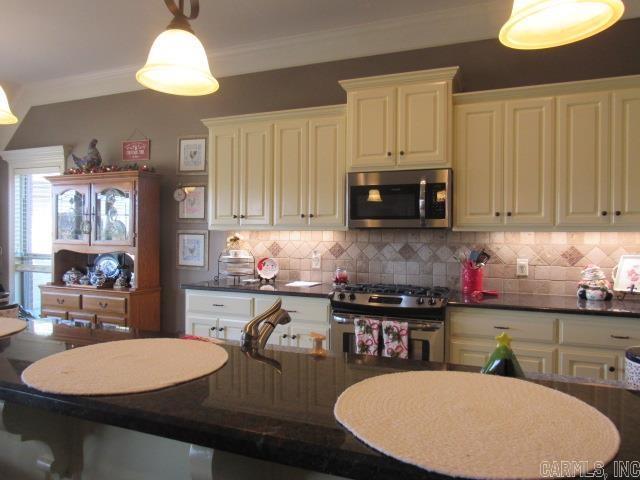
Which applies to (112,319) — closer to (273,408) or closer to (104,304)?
(104,304)

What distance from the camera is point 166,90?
1.71 metres

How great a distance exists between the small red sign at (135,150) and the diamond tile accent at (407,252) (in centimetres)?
266

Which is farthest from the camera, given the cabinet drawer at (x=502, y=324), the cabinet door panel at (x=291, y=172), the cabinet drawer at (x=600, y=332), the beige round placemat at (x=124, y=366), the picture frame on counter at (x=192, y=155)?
the picture frame on counter at (x=192, y=155)

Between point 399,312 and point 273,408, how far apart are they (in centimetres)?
201

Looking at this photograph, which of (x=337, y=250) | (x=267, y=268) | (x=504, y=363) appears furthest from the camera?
(x=267, y=268)

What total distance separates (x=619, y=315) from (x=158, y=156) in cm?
389

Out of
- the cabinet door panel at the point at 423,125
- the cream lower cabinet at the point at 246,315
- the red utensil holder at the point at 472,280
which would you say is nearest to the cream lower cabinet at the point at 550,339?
the red utensil holder at the point at 472,280

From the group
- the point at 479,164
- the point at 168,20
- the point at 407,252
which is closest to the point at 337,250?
the point at 407,252

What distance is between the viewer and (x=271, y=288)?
314 cm

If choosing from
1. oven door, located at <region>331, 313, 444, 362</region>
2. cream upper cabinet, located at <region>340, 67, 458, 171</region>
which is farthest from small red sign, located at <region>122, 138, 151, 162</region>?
oven door, located at <region>331, 313, 444, 362</region>

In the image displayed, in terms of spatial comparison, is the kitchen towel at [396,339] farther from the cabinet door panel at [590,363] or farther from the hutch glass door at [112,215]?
the hutch glass door at [112,215]

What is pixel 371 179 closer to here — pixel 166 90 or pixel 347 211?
pixel 347 211

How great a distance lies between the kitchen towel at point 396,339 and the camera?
102 inches

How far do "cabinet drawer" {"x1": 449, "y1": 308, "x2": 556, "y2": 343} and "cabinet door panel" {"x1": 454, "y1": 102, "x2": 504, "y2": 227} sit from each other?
2.03 ft
